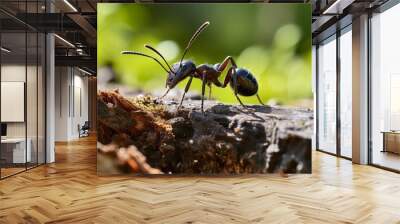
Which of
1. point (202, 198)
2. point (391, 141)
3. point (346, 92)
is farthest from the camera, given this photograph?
point (346, 92)

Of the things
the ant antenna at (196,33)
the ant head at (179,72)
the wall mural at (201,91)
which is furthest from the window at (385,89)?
the ant head at (179,72)

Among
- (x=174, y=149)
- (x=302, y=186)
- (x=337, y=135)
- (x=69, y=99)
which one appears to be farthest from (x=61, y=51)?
(x=302, y=186)

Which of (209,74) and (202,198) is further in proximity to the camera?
(209,74)

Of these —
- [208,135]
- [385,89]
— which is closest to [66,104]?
[208,135]

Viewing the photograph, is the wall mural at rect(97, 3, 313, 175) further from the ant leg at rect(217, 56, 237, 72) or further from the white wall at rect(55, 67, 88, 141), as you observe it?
the white wall at rect(55, 67, 88, 141)

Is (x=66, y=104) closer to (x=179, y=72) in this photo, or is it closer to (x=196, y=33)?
(x=179, y=72)

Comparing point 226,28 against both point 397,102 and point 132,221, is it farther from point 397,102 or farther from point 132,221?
point 132,221
